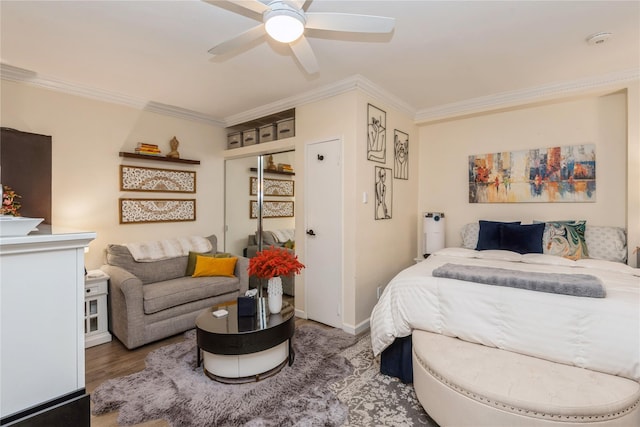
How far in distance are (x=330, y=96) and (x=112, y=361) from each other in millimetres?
3209

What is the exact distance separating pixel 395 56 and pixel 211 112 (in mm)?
2665

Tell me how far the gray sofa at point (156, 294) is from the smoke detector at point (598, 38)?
152 inches

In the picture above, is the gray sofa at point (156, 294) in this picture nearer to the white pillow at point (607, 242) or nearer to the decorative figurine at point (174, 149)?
the decorative figurine at point (174, 149)

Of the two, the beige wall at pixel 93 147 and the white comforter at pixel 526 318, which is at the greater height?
the beige wall at pixel 93 147

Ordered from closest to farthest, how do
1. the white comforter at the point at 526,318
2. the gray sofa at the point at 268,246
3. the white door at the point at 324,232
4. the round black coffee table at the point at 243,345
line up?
the white comforter at the point at 526,318
the round black coffee table at the point at 243,345
the white door at the point at 324,232
the gray sofa at the point at 268,246

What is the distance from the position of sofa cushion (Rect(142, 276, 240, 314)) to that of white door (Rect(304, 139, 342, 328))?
3.09 feet

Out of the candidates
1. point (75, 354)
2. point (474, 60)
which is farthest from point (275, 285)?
point (474, 60)

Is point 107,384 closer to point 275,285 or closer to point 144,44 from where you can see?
point 275,285

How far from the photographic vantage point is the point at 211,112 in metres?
4.30

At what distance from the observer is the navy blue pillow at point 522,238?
3.23m

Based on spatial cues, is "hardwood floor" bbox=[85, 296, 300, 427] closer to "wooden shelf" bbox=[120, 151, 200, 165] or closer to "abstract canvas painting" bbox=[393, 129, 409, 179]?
"wooden shelf" bbox=[120, 151, 200, 165]

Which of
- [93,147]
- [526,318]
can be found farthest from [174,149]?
[526,318]

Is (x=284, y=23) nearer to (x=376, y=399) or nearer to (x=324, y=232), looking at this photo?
(x=324, y=232)

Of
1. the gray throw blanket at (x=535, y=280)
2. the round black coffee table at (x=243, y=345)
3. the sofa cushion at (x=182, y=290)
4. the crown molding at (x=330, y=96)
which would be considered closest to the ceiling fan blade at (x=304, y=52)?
the crown molding at (x=330, y=96)
